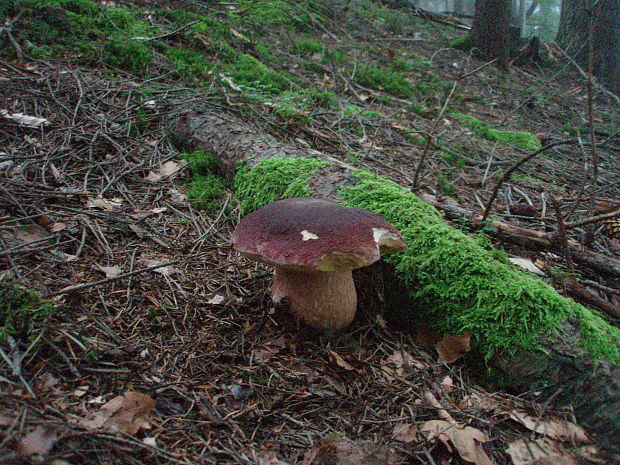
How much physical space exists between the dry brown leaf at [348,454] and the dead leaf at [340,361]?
0.44 m

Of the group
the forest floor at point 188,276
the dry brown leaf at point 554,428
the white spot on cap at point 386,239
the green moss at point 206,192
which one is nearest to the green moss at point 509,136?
the forest floor at point 188,276

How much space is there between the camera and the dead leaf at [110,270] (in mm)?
2262

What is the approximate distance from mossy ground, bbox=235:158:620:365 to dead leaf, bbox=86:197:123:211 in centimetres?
99

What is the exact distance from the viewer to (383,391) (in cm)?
206

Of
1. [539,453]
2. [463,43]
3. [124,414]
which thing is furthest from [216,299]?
[463,43]

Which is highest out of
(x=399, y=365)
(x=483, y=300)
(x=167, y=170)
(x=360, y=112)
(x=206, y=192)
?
(x=360, y=112)

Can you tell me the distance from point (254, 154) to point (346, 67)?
4404 mm

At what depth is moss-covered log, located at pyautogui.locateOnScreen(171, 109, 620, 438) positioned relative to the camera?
6.48 ft

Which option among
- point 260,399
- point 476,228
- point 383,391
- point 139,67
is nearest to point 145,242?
point 260,399

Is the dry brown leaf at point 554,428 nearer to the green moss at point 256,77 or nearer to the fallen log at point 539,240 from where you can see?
the fallen log at point 539,240

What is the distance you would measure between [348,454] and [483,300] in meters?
1.14

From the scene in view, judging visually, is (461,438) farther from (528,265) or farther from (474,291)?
(528,265)

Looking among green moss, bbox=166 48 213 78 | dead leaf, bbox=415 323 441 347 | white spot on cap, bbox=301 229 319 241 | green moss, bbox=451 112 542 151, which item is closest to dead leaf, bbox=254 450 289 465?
white spot on cap, bbox=301 229 319 241

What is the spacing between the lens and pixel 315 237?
1.95m
